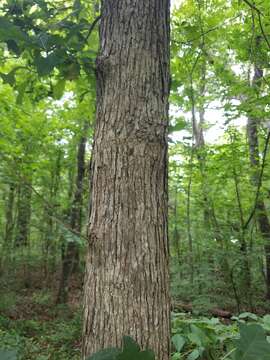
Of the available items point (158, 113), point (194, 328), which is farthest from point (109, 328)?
point (158, 113)

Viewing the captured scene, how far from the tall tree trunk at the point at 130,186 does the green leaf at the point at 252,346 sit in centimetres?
28

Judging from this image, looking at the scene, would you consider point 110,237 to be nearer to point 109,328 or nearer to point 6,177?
point 109,328

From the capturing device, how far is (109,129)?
133cm

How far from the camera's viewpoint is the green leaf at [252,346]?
3.52ft

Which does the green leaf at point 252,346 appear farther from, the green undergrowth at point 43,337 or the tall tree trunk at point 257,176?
the tall tree trunk at point 257,176

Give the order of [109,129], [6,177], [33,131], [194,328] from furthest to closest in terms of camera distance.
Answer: [33,131], [6,177], [194,328], [109,129]

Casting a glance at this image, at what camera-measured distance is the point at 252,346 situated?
1.09 meters

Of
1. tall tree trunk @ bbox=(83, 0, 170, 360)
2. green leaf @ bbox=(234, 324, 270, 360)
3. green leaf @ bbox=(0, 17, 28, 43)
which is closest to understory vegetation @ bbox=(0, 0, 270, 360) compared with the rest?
green leaf @ bbox=(0, 17, 28, 43)

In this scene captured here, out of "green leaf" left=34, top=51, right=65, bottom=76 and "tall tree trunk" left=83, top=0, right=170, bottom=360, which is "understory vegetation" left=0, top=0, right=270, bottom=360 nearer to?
"green leaf" left=34, top=51, right=65, bottom=76

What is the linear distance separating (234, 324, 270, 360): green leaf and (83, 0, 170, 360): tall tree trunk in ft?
0.93

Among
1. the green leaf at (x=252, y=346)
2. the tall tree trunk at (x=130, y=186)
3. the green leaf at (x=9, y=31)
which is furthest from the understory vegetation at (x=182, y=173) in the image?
the green leaf at (x=252, y=346)

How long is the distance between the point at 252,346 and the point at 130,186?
755mm

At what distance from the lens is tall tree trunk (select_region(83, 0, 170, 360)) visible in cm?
116

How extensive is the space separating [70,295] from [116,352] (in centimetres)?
676
